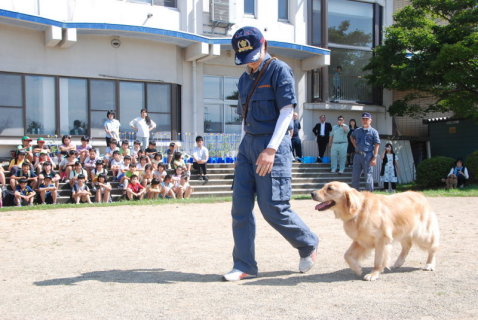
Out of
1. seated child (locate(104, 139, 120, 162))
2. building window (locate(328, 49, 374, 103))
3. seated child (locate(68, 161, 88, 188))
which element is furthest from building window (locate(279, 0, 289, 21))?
seated child (locate(68, 161, 88, 188))

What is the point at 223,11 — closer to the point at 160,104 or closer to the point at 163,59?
the point at 163,59

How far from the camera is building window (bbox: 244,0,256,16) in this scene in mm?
22109

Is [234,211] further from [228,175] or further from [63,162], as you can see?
[228,175]

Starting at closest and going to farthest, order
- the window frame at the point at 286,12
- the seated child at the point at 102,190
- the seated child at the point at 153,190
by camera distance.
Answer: the seated child at the point at 102,190 → the seated child at the point at 153,190 → the window frame at the point at 286,12

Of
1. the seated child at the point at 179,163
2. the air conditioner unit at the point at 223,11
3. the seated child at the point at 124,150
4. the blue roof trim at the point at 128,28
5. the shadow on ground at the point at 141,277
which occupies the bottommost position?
the shadow on ground at the point at 141,277

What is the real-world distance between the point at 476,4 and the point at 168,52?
12031 millimetres

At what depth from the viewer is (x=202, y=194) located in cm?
1681

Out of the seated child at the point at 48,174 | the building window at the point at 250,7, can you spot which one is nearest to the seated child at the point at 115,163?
the seated child at the point at 48,174

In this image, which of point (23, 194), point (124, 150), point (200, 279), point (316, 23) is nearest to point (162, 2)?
point (124, 150)

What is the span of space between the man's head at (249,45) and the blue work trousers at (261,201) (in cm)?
76

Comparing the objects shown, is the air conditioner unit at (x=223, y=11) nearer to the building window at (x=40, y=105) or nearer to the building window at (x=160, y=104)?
the building window at (x=160, y=104)

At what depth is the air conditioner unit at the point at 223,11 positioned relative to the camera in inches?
816

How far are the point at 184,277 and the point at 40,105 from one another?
15.0 m

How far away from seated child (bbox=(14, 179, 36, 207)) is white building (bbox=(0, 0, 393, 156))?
4.71 m
